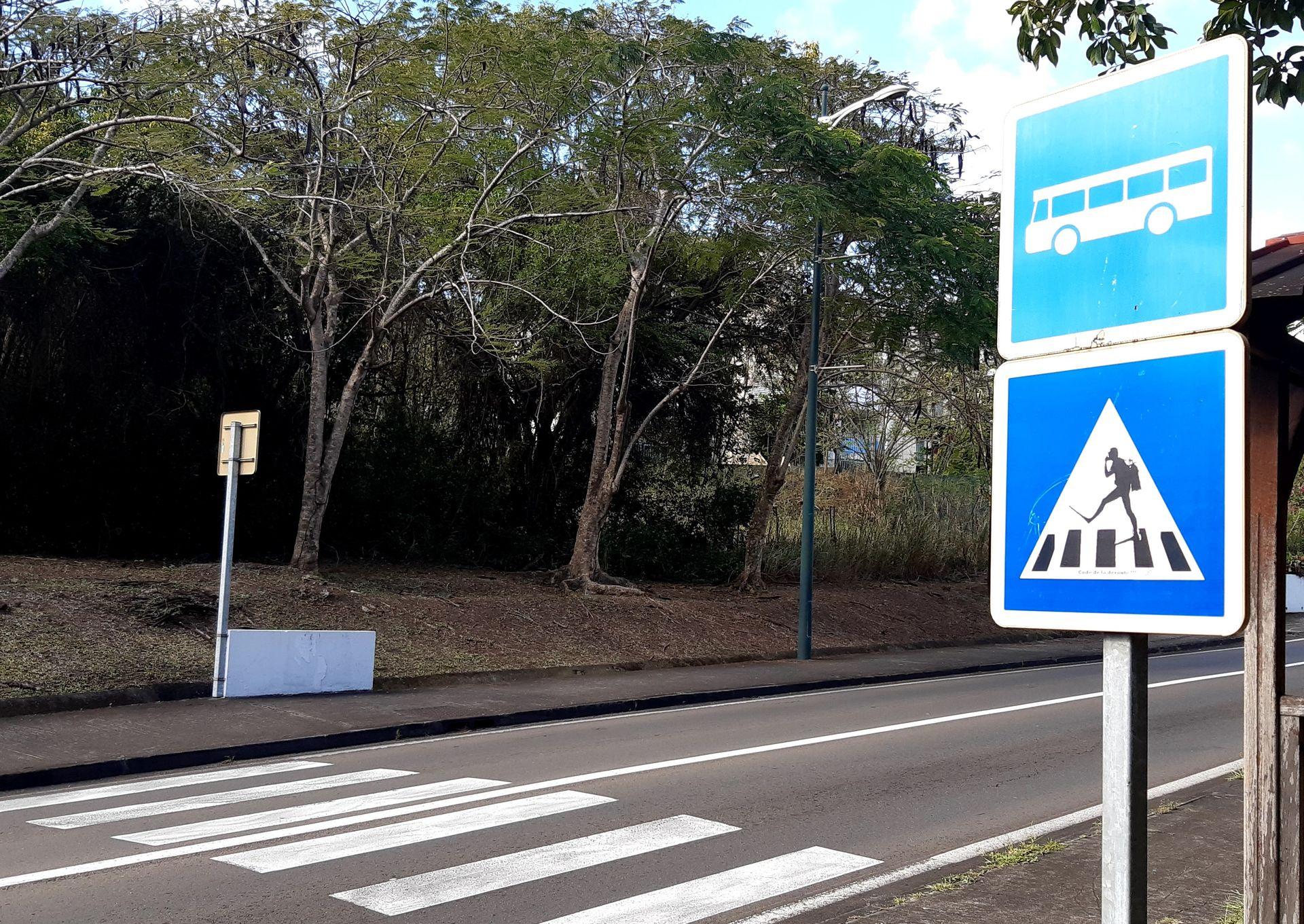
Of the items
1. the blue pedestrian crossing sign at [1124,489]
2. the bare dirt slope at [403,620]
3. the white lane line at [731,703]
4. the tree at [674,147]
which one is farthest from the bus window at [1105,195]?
the tree at [674,147]

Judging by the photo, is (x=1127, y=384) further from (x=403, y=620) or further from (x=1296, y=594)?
(x=1296, y=594)

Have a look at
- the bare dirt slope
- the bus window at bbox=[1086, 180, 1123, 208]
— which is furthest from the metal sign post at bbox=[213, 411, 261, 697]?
the bus window at bbox=[1086, 180, 1123, 208]

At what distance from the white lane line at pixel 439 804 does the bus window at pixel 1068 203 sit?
20.3 ft

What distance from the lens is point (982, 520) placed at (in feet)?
104

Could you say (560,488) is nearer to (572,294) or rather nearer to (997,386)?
(572,294)

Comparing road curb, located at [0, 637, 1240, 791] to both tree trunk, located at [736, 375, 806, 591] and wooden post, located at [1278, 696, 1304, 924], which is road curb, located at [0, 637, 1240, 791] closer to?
tree trunk, located at [736, 375, 806, 591]

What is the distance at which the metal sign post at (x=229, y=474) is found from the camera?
40.5 ft

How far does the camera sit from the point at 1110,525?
2.23m

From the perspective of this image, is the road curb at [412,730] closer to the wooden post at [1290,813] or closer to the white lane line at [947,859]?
the white lane line at [947,859]

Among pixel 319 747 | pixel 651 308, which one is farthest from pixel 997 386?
pixel 651 308

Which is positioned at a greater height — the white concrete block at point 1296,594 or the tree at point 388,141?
the tree at point 388,141

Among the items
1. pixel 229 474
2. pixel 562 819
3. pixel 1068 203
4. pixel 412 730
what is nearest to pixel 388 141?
pixel 229 474

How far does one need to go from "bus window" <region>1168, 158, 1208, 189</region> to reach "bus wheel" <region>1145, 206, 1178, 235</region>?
0.05 m

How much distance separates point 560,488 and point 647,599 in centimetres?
682
